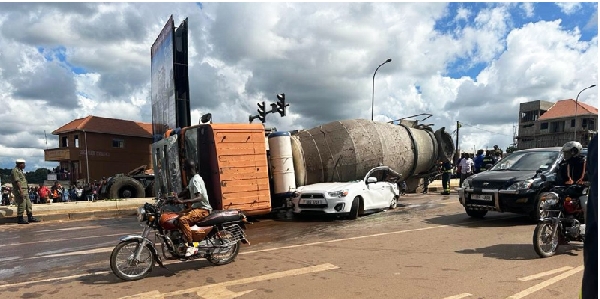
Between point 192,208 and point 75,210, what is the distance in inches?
358

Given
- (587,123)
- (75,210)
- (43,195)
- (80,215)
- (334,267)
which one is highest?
(587,123)

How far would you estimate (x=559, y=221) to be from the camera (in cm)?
646

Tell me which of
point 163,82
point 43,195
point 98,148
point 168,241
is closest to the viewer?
point 168,241

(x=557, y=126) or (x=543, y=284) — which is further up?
(x=557, y=126)

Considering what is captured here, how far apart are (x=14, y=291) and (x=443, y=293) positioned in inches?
194

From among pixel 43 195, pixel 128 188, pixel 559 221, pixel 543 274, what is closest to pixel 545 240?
pixel 559 221

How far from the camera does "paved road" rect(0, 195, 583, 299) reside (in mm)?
4863

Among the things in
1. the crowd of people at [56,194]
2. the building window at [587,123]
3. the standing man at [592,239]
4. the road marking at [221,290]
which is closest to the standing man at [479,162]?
the road marking at [221,290]

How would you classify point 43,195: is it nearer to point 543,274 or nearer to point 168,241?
point 168,241

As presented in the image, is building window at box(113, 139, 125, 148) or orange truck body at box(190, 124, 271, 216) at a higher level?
building window at box(113, 139, 125, 148)

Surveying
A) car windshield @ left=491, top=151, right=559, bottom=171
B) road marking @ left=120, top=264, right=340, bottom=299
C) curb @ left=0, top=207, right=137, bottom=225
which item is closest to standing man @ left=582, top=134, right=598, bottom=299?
road marking @ left=120, top=264, right=340, bottom=299

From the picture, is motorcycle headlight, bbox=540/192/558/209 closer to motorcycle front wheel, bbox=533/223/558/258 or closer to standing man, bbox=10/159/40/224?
motorcycle front wheel, bbox=533/223/558/258

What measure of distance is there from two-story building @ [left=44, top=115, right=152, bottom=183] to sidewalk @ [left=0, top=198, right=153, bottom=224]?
27.3 m

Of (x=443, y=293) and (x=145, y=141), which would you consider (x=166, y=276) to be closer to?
(x=443, y=293)
